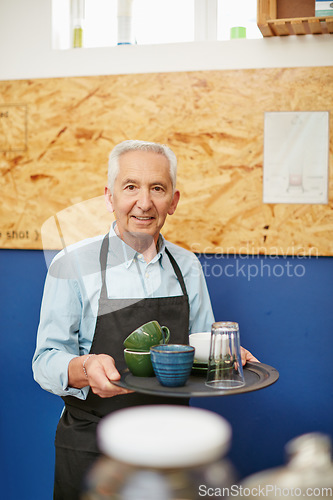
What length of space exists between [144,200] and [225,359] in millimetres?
578

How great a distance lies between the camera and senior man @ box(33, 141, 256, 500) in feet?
4.46

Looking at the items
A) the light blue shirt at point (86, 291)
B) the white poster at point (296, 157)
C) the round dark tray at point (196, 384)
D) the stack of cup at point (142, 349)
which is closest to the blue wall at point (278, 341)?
the white poster at point (296, 157)

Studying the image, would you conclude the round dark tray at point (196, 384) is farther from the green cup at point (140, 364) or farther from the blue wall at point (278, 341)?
the blue wall at point (278, 341)

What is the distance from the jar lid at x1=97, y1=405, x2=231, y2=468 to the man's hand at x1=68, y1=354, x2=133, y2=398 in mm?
632

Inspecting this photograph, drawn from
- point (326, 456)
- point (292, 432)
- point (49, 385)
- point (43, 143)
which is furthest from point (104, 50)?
point (326, 456)

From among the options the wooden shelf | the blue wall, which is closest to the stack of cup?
the blue wall

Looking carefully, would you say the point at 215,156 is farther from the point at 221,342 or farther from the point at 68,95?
the point at 221,342

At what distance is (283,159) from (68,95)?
92cm

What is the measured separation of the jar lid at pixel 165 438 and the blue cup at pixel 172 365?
1.84ft

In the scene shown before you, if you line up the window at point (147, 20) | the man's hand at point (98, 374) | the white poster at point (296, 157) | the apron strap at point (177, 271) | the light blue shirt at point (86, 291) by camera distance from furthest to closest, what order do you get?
the window at point (147, 20) < the white poster at point (296, 157) < the apron strap at point (177, 271) < the light blue shirt at point (86, 291) < the man's hand at point (98, 374)

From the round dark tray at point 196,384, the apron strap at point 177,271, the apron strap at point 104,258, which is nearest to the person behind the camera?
the round dark tray at point 196,384

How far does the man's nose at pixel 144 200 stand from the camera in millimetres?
1489

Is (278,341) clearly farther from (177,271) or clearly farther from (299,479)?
(299,479)

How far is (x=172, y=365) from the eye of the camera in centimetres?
103
